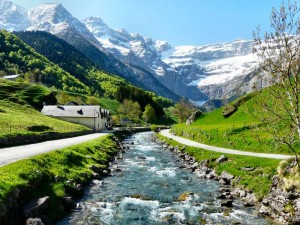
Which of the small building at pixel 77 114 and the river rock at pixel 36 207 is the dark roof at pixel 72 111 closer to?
the small building at pixel 77 114

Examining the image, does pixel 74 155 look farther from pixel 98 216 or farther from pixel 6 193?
pixel 6 193

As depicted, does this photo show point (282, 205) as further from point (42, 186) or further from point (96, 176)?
point (96, 176)

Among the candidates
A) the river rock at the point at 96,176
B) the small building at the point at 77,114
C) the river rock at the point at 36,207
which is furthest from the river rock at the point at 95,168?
the small building at the point at 77,114

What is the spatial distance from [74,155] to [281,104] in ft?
116

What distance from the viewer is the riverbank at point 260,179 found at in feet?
91.5

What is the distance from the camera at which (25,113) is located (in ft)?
328

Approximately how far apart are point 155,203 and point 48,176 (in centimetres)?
1127

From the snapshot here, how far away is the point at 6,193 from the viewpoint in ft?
78.6

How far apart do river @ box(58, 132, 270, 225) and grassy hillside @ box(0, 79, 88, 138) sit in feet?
81.9

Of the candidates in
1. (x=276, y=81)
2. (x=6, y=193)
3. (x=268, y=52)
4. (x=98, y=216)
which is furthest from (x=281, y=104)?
(x=6, y=193)

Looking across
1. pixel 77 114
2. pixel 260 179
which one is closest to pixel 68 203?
pixel 260 179

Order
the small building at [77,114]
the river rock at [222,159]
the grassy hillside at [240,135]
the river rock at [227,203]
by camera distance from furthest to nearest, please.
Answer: the small building at [77,114] → the river rock at [222,159] → the grassy hillside at [240,135] → the river rock at [227,203]

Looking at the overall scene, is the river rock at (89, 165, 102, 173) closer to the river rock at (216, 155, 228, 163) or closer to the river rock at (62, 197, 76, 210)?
the river rock at (62, 197, 76, 210)

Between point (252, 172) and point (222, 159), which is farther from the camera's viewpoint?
point (222, 159)
